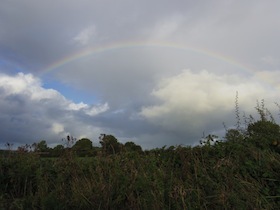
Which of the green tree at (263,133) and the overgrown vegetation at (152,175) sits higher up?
the green tree at (263,133)

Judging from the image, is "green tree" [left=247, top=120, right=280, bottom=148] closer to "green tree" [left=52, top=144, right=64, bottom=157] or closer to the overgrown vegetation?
the overgrown vegetation

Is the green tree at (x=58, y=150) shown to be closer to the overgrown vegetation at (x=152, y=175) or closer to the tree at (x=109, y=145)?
the overgrown vegetation at (x=152, y=175)

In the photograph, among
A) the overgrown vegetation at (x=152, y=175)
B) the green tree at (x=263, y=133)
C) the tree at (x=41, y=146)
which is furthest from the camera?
the tree at (x=41, y=146)

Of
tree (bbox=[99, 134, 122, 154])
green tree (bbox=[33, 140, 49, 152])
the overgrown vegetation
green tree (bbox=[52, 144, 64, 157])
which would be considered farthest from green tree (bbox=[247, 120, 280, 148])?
green tree (bbox=[33, 140, 49, 152])

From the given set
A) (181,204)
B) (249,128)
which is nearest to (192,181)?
(181,204)

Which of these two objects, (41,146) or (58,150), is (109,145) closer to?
(58,150)

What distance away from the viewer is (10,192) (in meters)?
7.37

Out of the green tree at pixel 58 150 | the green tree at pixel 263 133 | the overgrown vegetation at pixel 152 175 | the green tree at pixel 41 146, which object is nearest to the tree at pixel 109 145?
the overgrown vegetation at pixel 152 175

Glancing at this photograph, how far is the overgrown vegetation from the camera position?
5.32 m

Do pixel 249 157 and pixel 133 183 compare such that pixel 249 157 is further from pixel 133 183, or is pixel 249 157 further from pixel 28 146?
pixel 28 146

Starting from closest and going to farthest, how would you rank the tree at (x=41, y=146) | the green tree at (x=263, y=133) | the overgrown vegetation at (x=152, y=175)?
1. the overgrown vegetation at (x=152, y=175)
2. the green tree at (x=263, y=133)
3. the tree at (x=41, y=146)

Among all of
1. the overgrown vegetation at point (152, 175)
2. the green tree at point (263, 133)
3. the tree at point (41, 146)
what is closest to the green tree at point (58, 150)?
the overgrown vegetation at point (152, 175)

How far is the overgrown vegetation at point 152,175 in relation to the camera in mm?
5320

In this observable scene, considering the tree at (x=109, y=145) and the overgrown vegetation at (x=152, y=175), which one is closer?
the overgrown vegetation at (x=152, y=175)
